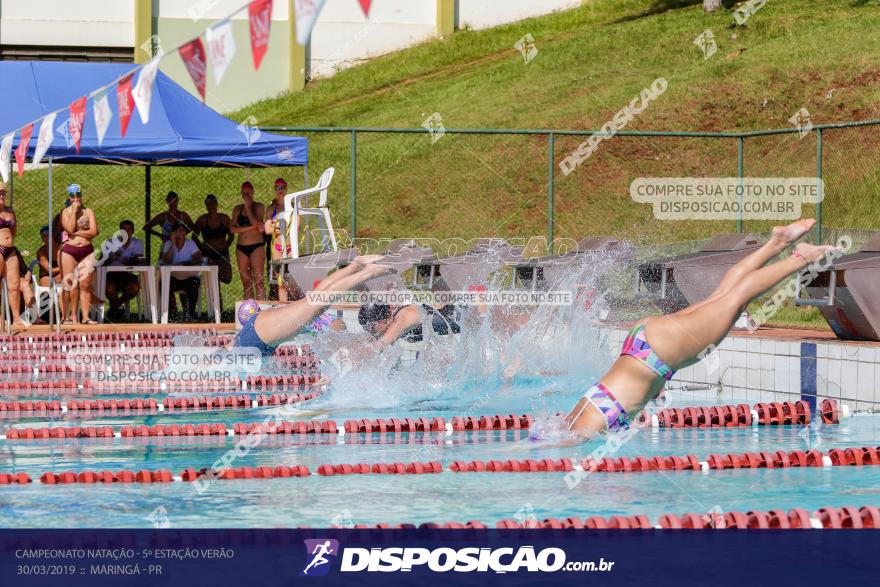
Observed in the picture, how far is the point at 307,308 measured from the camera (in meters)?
8.40

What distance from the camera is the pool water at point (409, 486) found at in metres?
4.98

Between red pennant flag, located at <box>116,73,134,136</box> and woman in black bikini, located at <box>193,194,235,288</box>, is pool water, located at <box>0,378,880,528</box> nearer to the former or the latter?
red pennant flag, located at <box>116,73,134,136</box>

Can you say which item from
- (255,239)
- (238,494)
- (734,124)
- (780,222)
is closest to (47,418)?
(238,494)

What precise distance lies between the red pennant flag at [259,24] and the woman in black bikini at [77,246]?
7402 millimetres

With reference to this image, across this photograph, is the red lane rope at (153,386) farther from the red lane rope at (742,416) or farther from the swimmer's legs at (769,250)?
the swimmer's legs at (769,250)

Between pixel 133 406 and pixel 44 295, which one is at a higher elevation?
pixel 44 295

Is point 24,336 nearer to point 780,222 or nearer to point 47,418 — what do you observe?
point 47,418

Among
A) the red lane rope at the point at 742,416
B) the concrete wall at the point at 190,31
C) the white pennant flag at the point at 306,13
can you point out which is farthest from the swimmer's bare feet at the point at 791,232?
the concrete wall at the point at 190,31

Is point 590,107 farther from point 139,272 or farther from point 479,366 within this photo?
point 479,366

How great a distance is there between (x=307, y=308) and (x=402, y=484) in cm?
292

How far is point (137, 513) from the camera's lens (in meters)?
4.96

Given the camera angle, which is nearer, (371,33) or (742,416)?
(742,416)

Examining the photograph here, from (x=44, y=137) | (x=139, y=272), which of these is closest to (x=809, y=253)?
(x=44, y=137)

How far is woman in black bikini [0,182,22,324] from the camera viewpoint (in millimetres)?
13082
